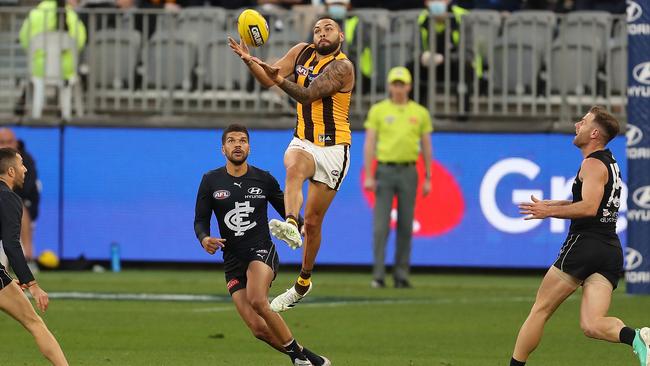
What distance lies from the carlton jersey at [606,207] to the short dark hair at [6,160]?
4.10 metres

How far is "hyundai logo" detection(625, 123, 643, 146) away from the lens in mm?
18359

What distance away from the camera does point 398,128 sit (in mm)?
19359

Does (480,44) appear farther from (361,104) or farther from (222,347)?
(222,347)

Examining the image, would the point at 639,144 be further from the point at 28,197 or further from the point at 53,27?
the point at 53,27

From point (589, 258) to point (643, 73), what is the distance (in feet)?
26.9

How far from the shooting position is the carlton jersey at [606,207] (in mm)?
10547

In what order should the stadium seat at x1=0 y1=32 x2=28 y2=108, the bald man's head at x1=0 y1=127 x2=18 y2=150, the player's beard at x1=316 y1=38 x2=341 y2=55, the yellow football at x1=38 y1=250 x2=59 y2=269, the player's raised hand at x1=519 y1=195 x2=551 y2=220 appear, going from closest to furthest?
the player's raised hand at x1=519 y1=195 x2=551 y2=220
the player's beard at x1=316 y1=38 x2=341 y2=55
the bald man's head at x1=0 y1=127 x2=18 y2=150
the yellow football at x1=38 y1=250 x2=59 y2=269
the stadium seat at x1=0 y1=32 x2=28 y2=108

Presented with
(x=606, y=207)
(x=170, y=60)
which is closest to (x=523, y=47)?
(x=170, y=60)

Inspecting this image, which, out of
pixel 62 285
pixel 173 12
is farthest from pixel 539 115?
pixel 62 285

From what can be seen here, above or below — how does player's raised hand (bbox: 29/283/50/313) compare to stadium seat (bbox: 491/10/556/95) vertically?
below

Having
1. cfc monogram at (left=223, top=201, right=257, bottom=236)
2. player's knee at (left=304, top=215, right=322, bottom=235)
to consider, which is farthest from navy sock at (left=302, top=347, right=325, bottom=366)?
player's knee at (left=304, top=215, right=322, bottom=235)

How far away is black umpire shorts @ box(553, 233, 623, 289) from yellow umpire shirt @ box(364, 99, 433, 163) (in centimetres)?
878

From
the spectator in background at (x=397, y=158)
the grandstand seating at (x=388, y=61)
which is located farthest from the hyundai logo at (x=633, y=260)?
the grandstand seating at (x=388, y=61)

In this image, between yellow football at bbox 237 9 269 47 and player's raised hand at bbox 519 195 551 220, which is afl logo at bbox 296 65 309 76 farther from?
player's raised hand at bbox 519 195 551 220
